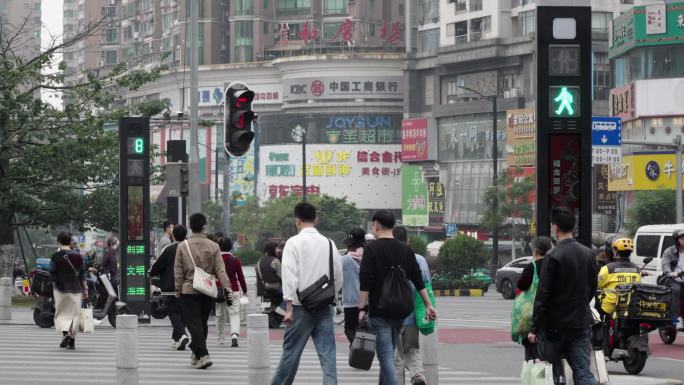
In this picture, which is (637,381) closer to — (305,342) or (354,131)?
(305,342)

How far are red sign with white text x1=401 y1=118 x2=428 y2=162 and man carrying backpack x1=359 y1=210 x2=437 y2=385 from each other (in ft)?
310

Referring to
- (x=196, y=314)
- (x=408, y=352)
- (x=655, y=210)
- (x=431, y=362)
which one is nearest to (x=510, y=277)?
(x=655, y=210)

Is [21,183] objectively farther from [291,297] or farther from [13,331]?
[291,297]

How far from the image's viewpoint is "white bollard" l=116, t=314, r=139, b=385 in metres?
13.8

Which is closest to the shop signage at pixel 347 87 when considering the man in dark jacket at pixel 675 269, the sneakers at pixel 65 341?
the man in dark jacket at pixel 675 269

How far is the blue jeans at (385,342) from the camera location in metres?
12.7

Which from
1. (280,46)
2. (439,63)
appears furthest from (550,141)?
(280,46)

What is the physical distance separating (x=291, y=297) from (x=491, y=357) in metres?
8.57

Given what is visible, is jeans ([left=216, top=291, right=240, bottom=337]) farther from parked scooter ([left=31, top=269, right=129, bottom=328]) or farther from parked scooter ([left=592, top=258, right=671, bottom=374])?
parked scooter ([left=592, top=258, right=671, bottom=374])

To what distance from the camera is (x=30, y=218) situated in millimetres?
37781

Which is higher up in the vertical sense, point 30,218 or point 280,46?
point 280,46

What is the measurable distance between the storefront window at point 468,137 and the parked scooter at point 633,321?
3146 inches

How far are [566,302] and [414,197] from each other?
97.2 meters

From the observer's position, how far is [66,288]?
21094mm
